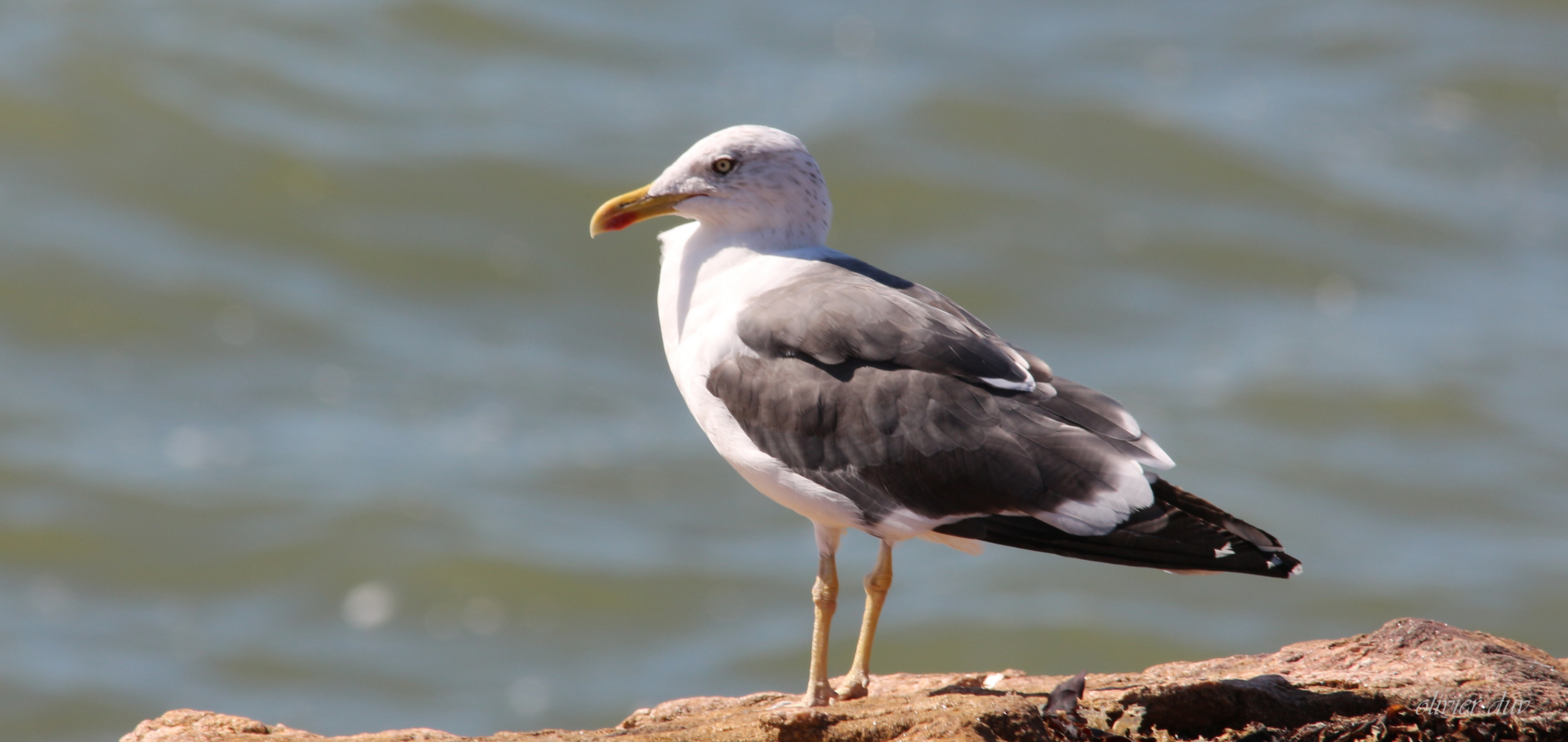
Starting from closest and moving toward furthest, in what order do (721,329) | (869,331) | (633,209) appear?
(869,331) → (721,329) → (633,209)

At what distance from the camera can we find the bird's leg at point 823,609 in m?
4.88

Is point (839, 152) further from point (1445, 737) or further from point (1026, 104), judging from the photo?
point (1445, 737)

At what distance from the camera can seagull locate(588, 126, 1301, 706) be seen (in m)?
4.34

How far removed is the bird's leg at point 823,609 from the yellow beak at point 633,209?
1183mm

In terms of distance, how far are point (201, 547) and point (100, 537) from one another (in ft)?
2.69

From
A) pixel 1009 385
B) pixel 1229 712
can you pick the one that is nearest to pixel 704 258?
pixel 1009 385

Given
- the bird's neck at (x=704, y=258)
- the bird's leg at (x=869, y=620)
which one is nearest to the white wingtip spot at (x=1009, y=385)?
the bird's leg at (x=869, y=620)

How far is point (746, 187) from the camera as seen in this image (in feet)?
17.0

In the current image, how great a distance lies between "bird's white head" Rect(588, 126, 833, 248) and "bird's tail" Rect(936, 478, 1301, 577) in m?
1.36

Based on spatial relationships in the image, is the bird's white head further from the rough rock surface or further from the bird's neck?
the rough rock surface

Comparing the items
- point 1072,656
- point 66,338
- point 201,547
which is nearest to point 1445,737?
point 1072,656

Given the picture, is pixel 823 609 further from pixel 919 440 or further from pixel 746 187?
pixel 746 187

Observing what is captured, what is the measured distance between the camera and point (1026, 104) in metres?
17.1

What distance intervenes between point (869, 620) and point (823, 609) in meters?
0.17
